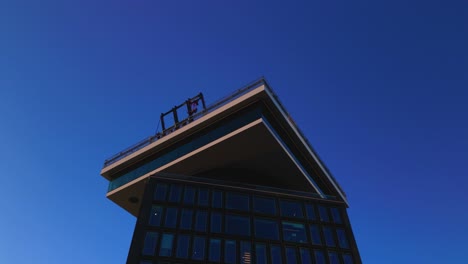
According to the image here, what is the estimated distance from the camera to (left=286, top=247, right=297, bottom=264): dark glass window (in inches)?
1608

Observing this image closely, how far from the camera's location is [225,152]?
153 feet

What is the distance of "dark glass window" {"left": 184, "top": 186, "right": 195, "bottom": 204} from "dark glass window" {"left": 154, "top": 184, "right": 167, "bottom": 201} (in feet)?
8.19

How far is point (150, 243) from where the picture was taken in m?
39.4

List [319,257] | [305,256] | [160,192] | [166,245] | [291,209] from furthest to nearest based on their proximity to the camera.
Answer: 1. [291,209]
2. [160,192]
3. [319,257]
4. [305,256]
5. [166,245]

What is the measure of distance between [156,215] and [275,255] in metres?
14.0

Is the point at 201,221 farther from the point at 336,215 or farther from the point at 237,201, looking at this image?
the point at 336,215

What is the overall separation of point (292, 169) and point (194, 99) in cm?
1736

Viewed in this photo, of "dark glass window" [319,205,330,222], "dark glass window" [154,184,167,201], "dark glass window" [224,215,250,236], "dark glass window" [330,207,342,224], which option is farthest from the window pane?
"dark glass window" [330,207,342,224]

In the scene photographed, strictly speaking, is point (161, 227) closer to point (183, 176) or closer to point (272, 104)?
point (183, 176)

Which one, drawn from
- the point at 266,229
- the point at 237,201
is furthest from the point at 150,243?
the point at 266,229

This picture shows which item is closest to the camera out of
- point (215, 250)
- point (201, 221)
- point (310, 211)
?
point (215, 250)

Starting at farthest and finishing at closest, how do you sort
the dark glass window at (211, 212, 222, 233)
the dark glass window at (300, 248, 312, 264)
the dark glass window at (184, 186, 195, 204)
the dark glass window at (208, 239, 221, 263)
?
the dark glass window at (184, 186, 195, 204)
the dark glass window at (211, 212, 222, 233)
the dark glass window at (300, 248, 312, 264)
the dark glass window at (208, 239, 221, 263)

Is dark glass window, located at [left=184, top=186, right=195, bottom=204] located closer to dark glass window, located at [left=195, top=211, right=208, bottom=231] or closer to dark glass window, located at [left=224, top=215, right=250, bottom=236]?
dark glass window, located at [left=195, top=211, right=208, bottom=231]

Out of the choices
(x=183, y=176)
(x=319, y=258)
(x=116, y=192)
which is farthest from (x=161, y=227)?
(x=319, y=258)
